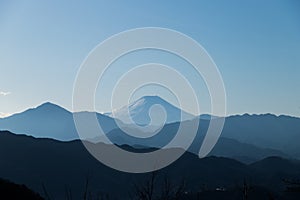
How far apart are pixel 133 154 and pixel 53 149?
2891cm

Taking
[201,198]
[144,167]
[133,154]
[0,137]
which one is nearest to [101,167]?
[144,167]

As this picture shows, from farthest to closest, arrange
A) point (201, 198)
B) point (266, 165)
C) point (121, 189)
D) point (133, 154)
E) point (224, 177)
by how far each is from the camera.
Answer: point (266, 165) < point (133, 154) < point (224, 177) < point (121, 189) < point (201, 198)

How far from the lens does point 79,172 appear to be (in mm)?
111375

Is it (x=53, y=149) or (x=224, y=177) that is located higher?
(x=53, y=149)

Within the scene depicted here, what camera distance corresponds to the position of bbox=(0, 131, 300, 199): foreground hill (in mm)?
101544

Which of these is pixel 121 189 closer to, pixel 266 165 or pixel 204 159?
pixel 204 159

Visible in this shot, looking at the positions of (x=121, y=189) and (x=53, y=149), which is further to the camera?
(x=53, y=149)

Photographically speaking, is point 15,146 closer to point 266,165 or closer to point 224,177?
point 224,177

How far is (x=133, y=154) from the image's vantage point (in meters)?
143

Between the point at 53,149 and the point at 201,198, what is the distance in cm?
5844

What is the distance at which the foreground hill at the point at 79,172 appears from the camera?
102 meters

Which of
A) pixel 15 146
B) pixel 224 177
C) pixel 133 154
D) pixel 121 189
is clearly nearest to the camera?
pixel 121 189

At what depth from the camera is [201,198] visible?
8244cm

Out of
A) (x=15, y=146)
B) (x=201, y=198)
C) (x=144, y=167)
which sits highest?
(x=15, y=146)
